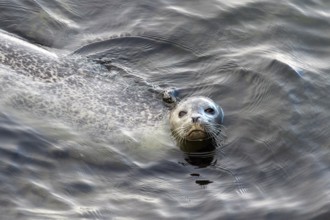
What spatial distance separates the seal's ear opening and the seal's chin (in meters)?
0.84

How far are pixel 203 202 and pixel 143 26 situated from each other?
178 inches

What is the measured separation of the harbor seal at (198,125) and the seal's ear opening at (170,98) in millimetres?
356

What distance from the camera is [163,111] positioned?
33.9ft

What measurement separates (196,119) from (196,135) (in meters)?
0.20

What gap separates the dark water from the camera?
26.2 ft

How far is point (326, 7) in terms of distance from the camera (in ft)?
40.0

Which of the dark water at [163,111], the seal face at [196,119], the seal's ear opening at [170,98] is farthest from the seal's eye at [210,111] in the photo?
the seal's ear opening at [170,98]

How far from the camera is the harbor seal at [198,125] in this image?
9.52 meters

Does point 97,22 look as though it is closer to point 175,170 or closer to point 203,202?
point 175,170

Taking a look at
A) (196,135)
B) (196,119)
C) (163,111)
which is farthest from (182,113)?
(163,111)

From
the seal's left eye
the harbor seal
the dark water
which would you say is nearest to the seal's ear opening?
the dark water

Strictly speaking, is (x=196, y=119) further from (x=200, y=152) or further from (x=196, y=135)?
(x=200, y=152)

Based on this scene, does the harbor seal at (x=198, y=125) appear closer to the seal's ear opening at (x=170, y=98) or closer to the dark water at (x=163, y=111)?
the dark water at (x=163, y=111)

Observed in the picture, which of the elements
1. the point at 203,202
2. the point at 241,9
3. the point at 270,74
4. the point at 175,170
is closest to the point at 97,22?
the point at 241,9
